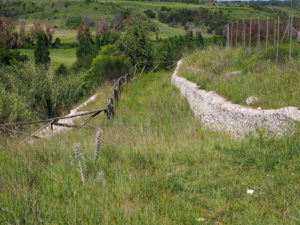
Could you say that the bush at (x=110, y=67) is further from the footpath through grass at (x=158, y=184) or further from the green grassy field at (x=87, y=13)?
the green grassy field at (x=87, y=13)

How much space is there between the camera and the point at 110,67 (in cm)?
2878

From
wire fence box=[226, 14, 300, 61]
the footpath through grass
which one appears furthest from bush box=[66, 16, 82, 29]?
the footpath through grass

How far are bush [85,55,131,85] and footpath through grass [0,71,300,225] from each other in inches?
835

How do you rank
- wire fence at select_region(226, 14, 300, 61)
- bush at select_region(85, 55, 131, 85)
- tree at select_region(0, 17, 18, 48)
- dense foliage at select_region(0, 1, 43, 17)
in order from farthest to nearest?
dense foliage at select_region(0, 1, 43, 17) < tree at select_region(0, 17, 18, 48) < bush at select_region(85, 55, 131, 85) < wire fence at select_region(226, 14, 300, 61)

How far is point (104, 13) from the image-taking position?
131125 mm

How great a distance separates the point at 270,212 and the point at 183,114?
880cm

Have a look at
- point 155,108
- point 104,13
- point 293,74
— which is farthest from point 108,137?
point 104,13

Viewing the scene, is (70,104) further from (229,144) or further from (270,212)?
(270,212)

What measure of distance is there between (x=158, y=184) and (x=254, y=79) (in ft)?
22.3

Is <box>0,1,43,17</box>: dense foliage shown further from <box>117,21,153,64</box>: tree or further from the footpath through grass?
the footpath through grass

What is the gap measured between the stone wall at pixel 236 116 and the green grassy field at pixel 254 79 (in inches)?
13.6

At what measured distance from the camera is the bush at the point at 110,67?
27.8m

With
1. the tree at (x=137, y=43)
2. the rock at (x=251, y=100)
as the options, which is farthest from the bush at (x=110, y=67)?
the rock at (x=251, y=100)

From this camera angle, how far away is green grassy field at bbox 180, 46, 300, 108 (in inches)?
346
